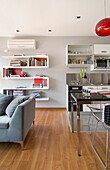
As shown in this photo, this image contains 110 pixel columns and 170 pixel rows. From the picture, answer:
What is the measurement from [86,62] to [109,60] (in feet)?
2.61

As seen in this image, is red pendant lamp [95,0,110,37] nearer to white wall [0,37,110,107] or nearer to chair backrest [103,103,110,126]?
chair backrest [103,103,110,126]

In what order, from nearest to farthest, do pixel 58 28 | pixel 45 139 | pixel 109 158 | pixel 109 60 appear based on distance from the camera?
1. pixel 109 158
2. pixel 45 139
3. pixel 58 28
4. pixel 109 60

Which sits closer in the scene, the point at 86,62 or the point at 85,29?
the point at 85,29

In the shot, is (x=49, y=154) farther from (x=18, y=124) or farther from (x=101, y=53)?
(x=101, y=53)

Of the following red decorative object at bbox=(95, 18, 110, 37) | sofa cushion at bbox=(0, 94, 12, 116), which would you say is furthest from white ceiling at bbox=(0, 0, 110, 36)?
sofa cushion at bbox=(0, 94, 12, 116)

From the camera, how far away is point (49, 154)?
2316 mm

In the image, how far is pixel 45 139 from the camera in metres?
2.88

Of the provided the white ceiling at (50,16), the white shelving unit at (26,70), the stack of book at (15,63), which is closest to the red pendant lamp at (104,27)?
the white ceiling at (50,16)

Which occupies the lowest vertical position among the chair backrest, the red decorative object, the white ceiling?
the chair backrest

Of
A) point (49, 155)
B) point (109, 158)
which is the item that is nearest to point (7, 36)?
point (49, 155)

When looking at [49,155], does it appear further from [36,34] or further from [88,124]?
[36,34]

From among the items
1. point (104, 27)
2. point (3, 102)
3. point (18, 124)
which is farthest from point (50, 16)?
point (18, 124)

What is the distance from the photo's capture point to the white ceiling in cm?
337

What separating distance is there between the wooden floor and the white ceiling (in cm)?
274
